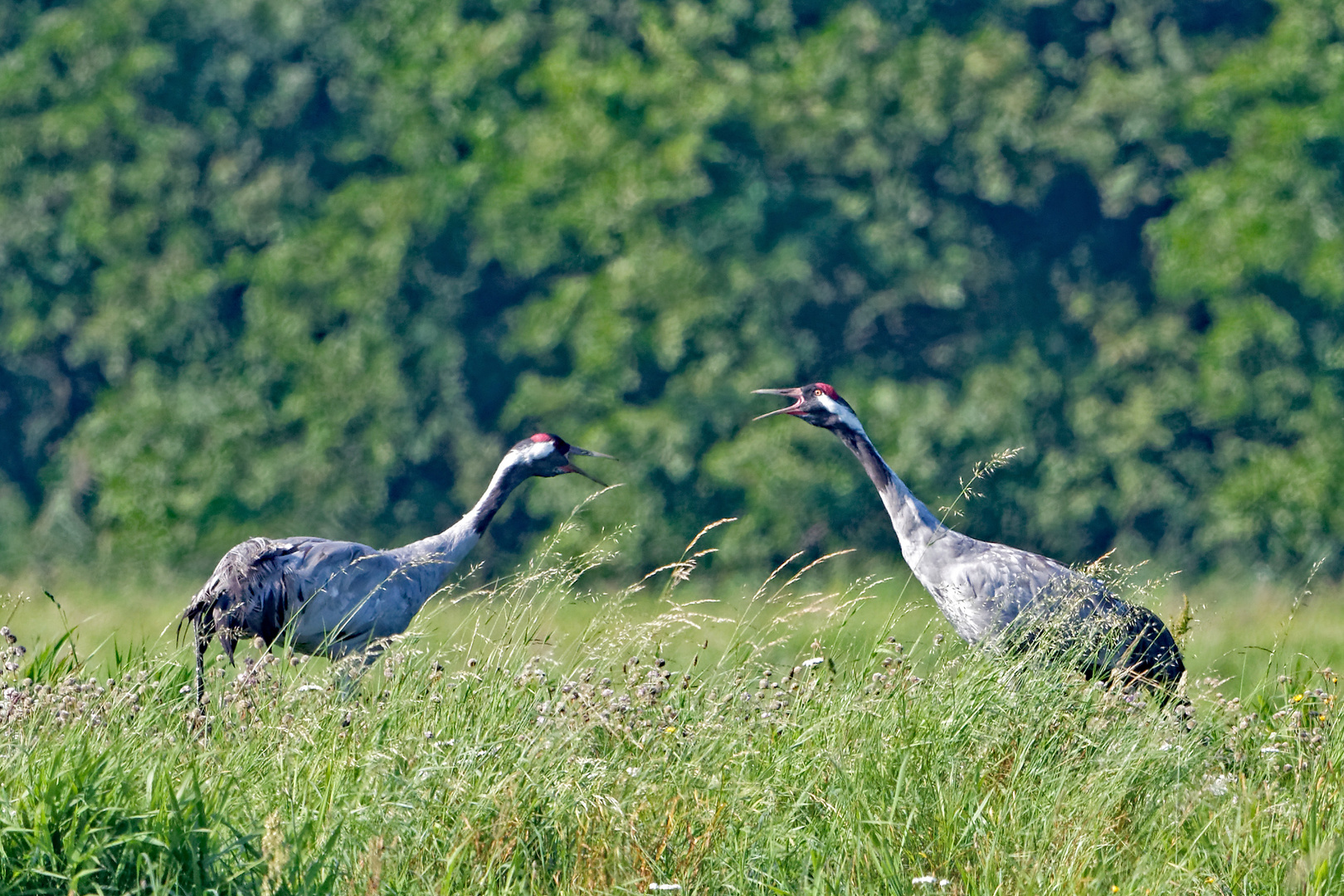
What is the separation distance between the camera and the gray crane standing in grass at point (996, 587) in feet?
16.3

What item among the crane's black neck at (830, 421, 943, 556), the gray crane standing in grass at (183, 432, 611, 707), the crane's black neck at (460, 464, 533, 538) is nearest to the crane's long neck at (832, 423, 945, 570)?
the crane's black neck at (830, 421, 943, 556)

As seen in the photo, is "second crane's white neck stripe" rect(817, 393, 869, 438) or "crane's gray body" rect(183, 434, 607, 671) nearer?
"crane's gray body" rect(183, 434, 607, 671)

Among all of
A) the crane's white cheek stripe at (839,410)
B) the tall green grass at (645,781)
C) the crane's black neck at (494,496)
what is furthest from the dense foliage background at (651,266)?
the tall green grass at (645,781)

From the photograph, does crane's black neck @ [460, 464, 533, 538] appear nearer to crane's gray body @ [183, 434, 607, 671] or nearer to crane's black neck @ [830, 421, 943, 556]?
crane's gray body @ [183, 434, 607, 671]

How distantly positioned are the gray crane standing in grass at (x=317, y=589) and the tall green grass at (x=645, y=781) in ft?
2.64

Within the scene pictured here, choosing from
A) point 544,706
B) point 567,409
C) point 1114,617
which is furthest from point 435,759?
point 567,409

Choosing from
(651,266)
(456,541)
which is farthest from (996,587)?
(651,266)

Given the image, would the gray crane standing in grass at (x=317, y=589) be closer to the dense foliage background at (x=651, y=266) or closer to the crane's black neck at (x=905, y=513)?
the crane's black neck at (x=905, y=513)

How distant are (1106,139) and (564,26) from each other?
3.57m

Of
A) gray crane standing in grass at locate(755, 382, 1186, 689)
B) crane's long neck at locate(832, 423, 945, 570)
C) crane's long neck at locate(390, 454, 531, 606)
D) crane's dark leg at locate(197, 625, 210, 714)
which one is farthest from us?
crane's long neck at locate(390, 454, 531, 606)

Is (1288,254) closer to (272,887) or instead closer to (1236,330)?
(1236,330)

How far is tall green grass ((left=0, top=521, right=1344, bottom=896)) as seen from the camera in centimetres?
343

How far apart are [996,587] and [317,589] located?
245 cm

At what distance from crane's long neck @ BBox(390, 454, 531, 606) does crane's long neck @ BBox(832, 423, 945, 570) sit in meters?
1.51
